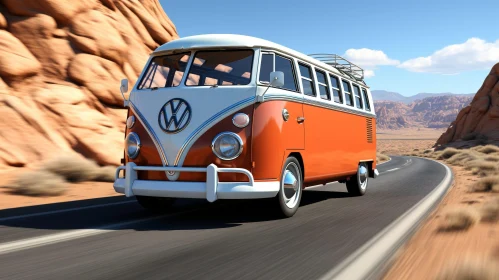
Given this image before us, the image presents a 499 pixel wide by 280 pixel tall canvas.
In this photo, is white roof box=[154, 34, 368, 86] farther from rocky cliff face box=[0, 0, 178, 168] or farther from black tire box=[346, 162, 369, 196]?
rocky cliff face box=[0, 0, 178, 168]

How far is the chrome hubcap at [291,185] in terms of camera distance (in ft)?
23.5

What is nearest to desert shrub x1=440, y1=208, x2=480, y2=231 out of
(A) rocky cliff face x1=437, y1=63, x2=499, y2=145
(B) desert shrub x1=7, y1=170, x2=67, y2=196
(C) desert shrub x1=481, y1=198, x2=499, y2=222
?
(C) desert shrub x1=481, y1=198, x2=499, y2=222

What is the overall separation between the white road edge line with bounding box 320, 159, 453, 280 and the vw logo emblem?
9.46 feet

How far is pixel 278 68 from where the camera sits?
7.52 meters

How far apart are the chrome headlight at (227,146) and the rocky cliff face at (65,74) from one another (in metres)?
10.5

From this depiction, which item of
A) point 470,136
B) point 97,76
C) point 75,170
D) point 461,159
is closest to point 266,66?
point 75,170

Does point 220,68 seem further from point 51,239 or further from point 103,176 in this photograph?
point 103,176

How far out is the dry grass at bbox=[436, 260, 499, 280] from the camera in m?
3.51

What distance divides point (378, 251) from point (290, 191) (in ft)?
7.72

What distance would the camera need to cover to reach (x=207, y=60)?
742 centimetres

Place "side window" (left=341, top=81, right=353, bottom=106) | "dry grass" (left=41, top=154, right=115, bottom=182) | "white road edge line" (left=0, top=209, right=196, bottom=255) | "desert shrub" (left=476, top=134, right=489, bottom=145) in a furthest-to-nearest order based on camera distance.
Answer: "desert shrub" (left=476, top=134, right=489, bottom=145) < "dry grass" (left=41, top=154, right=115, bottom=182) < "side window" (left=341, top=81, right=353, bottom=106) < "white road edge line" (left=0, top=209, right=196, bottom=255)

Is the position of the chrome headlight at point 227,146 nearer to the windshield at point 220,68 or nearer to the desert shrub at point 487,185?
the windshield at point 220,68

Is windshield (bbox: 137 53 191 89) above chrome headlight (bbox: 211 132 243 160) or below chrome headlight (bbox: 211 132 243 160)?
above

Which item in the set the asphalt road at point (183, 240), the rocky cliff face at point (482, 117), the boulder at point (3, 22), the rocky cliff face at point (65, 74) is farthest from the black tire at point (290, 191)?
the rocky cliff face at point (482, 117)
